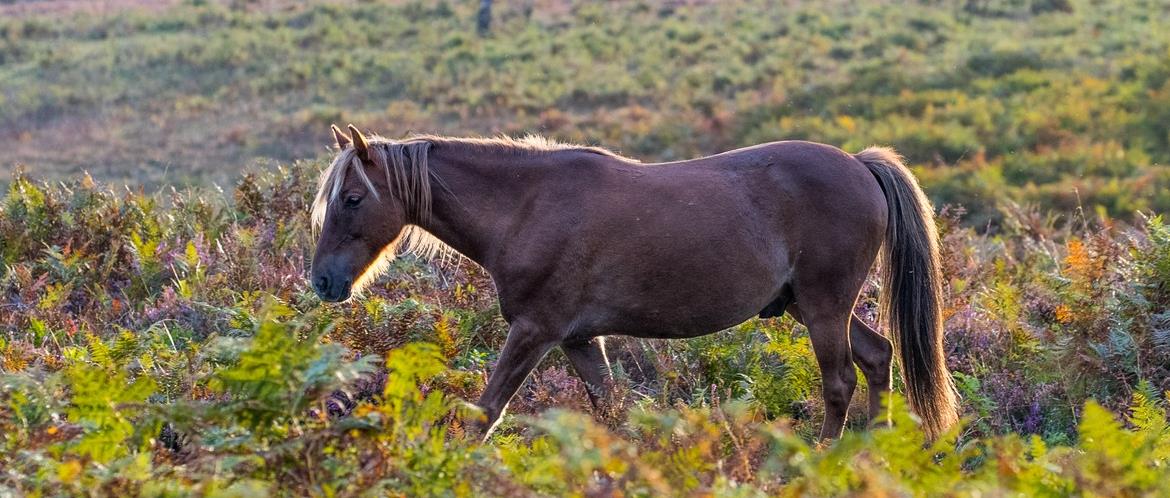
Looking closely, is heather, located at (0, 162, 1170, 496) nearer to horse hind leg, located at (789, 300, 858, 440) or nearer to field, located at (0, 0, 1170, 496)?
field, located at (0, 0, 1170, 496)

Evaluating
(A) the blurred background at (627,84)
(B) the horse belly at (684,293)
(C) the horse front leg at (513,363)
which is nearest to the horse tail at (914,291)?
(B) the horse belly at (684,293)

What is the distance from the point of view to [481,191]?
5688 millimetres

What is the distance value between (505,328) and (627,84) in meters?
19.1

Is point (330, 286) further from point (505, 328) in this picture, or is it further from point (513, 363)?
point (505, 328)

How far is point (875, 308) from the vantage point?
7570mm

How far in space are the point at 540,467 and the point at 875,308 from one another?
180 inches

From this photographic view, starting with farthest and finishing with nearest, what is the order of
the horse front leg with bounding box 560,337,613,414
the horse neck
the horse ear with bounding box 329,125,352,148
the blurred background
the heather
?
the blurred background, the horse front leg with bounding box 560,337,613,414, the horse ear with bounding box 329,125,352,148, the horse neck, the heather

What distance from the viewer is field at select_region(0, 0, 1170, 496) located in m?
3.54

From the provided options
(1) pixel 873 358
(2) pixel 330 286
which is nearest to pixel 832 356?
(1) pixel 873 358

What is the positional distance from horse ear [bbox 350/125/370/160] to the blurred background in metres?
8.66

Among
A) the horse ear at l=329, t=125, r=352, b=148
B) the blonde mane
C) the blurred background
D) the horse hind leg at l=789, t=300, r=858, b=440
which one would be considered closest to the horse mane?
the blonde mane

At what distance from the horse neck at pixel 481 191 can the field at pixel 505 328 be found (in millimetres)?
716

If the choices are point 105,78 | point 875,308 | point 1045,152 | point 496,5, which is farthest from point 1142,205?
point 496,5

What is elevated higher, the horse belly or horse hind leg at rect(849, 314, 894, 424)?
the horse belly
